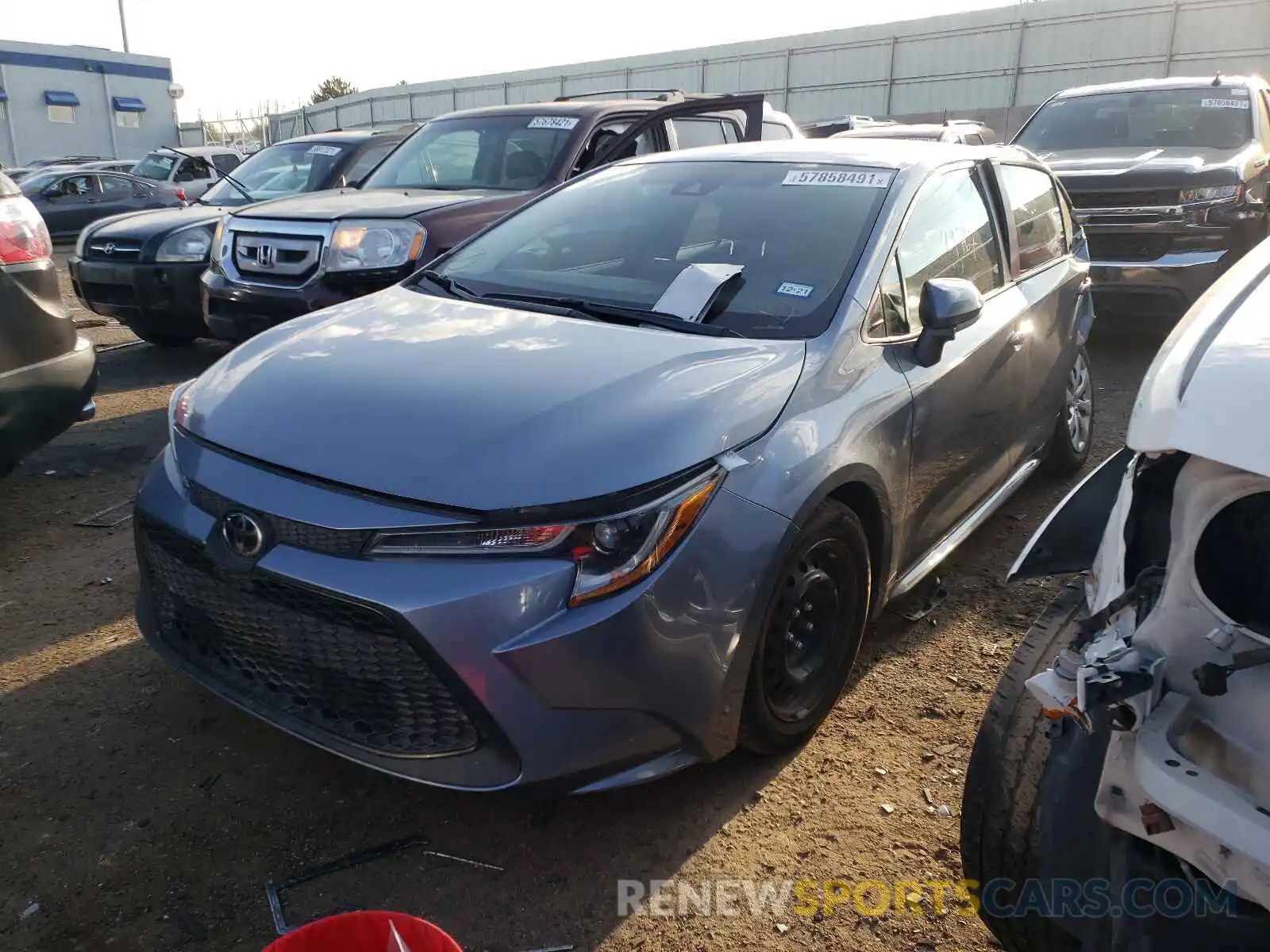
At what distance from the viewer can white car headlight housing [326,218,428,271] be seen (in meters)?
5.34

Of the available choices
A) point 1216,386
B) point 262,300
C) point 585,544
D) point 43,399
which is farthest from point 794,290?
point 262,300

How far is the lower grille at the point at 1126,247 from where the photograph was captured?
279 inches

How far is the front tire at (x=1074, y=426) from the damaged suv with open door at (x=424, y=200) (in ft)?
7.68

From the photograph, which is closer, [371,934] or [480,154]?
[371,934]

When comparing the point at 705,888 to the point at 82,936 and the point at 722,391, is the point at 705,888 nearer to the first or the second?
the point at 722,391

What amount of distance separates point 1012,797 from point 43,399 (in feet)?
12.6

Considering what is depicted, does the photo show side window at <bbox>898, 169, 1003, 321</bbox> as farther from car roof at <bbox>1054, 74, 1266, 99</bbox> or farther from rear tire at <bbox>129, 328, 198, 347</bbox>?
car roof at <bbox>1054, 74, 1266, 99</bbox>

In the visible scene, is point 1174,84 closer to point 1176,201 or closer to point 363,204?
point 1176,201

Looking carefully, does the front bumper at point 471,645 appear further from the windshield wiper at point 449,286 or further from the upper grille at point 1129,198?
the upper grille at point 1129,198

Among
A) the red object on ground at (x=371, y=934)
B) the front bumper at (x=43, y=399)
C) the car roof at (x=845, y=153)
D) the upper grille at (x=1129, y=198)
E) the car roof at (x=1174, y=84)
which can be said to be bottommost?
the red object on ground at (x=371, y=934)

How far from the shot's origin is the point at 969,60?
83.9ft

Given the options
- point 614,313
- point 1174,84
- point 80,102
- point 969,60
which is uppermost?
point 969,60

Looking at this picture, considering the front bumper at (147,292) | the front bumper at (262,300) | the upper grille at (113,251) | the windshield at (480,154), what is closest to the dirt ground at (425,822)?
the front bumper at (262,300)

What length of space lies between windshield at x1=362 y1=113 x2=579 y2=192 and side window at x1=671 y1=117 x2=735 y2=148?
79cm
